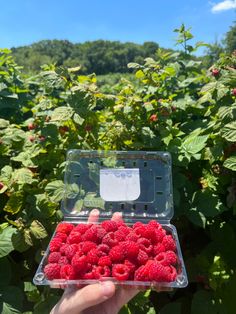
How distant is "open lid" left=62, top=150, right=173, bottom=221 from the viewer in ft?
4.66

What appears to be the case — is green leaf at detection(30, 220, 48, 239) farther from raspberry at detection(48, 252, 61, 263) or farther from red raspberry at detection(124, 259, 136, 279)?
red raspberry at detection(124, 259, 136, 279)

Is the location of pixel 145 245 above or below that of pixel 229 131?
below

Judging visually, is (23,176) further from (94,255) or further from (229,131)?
(229,131)

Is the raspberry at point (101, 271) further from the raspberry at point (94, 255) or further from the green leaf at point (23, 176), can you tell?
the green leaf at point (23, 176)

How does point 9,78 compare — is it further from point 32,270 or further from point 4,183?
point 32,270

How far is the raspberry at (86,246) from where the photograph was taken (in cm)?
118

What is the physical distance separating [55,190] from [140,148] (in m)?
0.49

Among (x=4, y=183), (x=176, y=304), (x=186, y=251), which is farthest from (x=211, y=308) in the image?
(x=4, y=183)

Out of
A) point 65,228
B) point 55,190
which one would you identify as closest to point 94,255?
point 65,228

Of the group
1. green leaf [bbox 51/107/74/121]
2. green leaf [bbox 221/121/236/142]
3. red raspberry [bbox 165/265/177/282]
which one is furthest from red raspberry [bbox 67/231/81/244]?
green leaf [bbox 221/121/236/142]

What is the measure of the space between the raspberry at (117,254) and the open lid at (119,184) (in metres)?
0.27

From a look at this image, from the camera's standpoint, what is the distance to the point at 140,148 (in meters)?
1.75

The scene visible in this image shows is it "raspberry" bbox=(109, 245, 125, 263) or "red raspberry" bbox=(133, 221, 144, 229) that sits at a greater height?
"red raspberry" bbox=(133, 221, 144, 229)

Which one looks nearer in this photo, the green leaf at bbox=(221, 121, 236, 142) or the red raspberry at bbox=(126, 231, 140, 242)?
the red raspberry at bbox=(126, 231, 140, 242)
